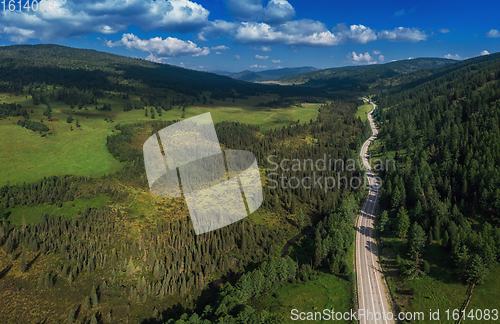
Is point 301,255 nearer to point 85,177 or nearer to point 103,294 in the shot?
point 103,294

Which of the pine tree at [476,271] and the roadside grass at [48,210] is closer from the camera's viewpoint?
the pine tree at [476,271]

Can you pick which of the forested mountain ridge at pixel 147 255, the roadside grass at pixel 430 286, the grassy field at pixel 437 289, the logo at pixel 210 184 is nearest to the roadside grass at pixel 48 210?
the forested mountain ridge at pixel 147 255

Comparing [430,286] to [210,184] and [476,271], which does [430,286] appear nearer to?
[476,271]

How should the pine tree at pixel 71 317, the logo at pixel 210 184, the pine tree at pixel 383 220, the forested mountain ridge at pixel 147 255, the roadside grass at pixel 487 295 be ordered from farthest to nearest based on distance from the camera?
the logo at pixel 210 184 < the pine tree at pixel 383 220 < the forested mountain ridge at pixel 147 255 < the roadside grass at pixel 487 295 < the pine tree at pixel 71 317

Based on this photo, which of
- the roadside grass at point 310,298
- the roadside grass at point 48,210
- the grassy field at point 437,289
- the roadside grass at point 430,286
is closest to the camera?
the grassy field at point 437,289

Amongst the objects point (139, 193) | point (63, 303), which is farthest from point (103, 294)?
point (139, 193)

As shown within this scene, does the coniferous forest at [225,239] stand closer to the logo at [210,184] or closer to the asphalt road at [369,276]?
the asphalt road at [369,276]
